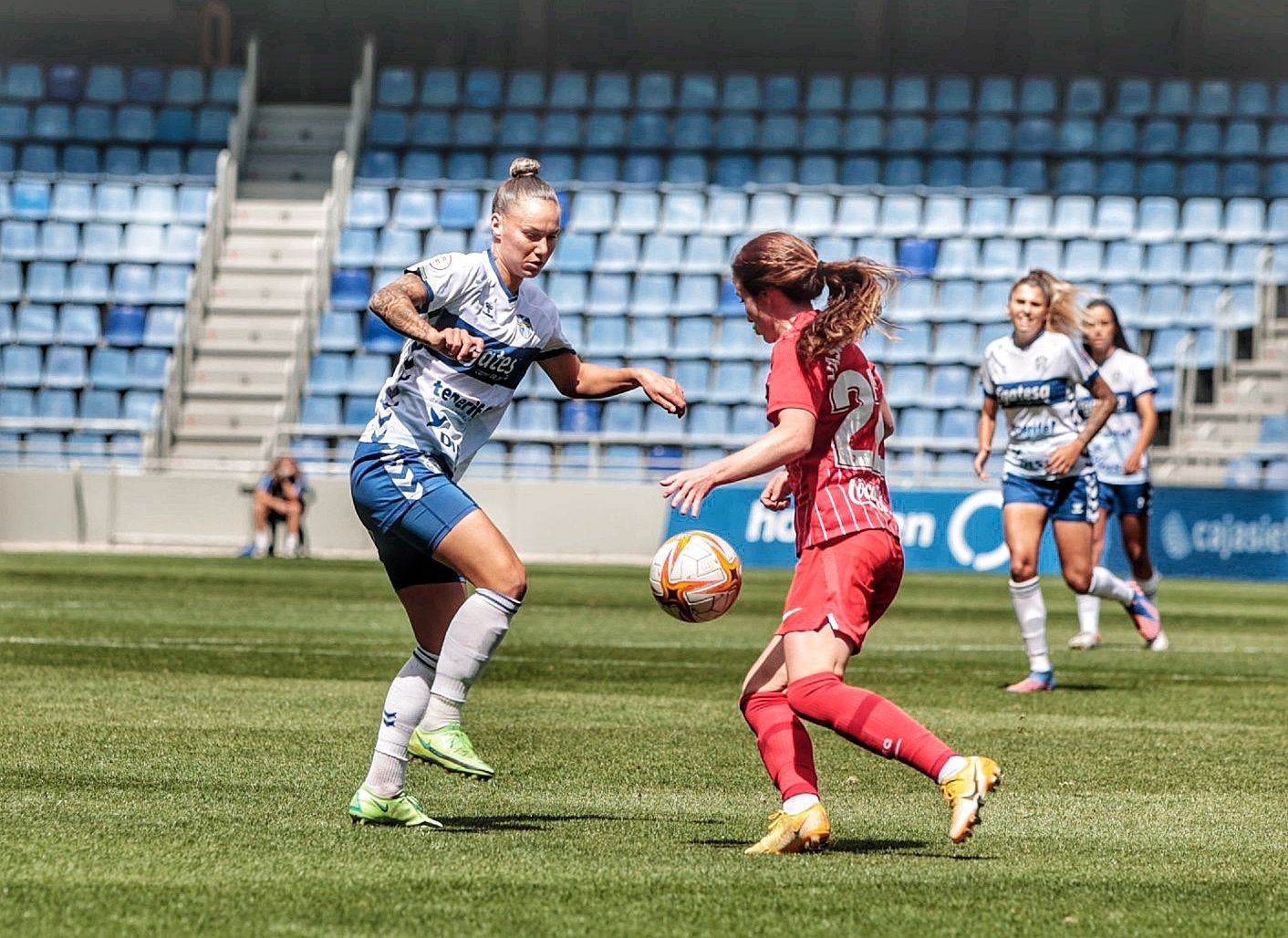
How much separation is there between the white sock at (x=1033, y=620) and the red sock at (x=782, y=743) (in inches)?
215

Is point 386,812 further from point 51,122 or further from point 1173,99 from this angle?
point 51,122

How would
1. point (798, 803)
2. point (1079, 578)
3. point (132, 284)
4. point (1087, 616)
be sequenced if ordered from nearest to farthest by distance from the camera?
1. point (798, 803)
2. point (1079, 578)
3. point (1087, 616)
4. point (132, 284)

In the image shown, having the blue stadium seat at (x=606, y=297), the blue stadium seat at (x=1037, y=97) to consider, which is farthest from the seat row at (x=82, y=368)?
the blue stadium seat at (x=1037, y=97)

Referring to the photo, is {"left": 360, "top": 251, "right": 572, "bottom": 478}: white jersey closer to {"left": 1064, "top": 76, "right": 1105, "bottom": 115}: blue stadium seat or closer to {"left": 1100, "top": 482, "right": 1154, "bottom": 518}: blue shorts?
{"left": 1100, "top": 482, "right": 1154, "bottom": 518}: blue shorts

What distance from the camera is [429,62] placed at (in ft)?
115

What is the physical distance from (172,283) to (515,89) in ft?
21.9

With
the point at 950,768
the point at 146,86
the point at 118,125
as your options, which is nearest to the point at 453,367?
the point at 950,768

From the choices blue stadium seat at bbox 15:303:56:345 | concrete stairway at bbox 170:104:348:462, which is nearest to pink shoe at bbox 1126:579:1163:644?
concrete stairway at bbox 170:104:348:462

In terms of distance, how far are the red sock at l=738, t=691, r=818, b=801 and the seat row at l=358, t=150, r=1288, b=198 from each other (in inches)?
1050

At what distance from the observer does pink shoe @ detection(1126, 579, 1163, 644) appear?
44.4 feet

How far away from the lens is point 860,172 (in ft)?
106

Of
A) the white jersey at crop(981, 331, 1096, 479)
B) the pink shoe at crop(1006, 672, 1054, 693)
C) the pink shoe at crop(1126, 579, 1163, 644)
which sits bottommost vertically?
the pink shoe at crop(1006, 672, 1054, 693)

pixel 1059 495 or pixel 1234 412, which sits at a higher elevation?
pixel 1234 412

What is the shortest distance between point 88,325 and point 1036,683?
22.8 m
